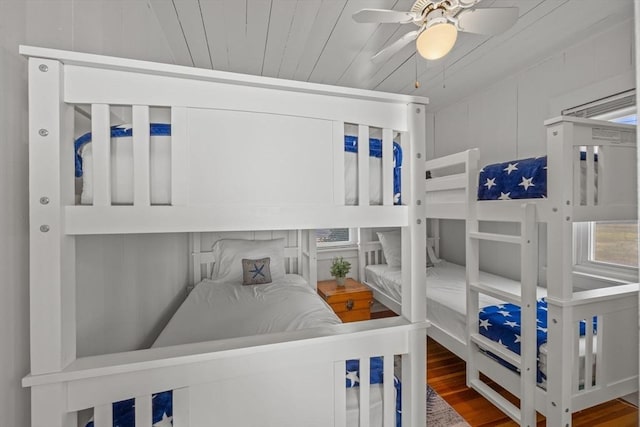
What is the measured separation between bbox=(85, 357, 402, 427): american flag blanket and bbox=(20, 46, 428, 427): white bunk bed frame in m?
0.07

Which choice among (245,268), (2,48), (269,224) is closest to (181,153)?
(269,224)

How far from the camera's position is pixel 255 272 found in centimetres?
248

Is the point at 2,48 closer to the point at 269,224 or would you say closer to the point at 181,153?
the point at 181,153

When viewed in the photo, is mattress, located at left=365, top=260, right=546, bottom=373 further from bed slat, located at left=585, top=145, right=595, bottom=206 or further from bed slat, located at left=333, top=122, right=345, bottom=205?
bed slat, located at left=333, top=122, right=345, bottom=205

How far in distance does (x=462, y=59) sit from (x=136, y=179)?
2.71m

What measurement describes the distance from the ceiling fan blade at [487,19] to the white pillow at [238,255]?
2.32 meters

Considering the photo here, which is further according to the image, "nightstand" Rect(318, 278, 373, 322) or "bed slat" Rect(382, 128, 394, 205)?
"nightstand" Rect(318, 278, 373, 322)


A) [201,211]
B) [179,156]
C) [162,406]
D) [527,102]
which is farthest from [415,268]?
[527,102]

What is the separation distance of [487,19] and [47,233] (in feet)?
6.75

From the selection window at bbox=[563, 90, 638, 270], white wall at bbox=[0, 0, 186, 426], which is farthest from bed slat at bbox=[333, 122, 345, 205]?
window at bbox=[563, 90, 638, 270]

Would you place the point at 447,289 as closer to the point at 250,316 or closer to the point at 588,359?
Result: the point at 588,359

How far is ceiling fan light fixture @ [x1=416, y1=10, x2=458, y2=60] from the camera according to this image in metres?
1.38

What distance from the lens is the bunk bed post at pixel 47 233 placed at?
0.62 meters

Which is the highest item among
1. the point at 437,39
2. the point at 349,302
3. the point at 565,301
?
the point at 437,39
